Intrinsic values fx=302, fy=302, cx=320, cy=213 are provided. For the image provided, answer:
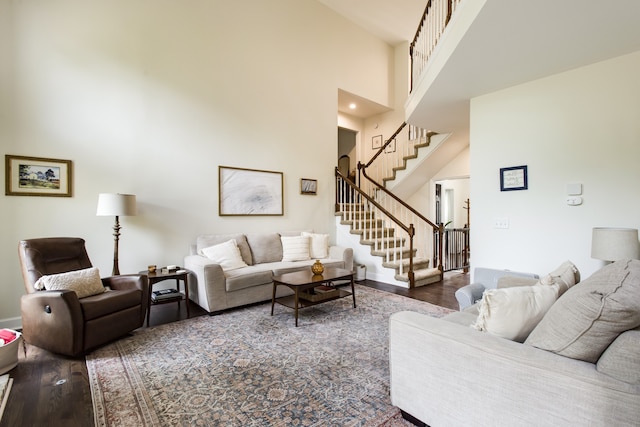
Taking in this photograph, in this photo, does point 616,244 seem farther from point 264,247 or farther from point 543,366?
point 264,247

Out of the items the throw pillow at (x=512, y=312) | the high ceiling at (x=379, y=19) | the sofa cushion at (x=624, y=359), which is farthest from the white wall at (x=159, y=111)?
the sofa cushion at (x=624, y=359)

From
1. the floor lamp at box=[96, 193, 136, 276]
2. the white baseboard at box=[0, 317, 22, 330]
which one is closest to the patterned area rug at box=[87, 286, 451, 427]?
the floor lamp at box=[96, 193, 136, 276]

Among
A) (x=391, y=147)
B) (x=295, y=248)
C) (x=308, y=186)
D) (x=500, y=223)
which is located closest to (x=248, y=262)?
(x=295, y=248)

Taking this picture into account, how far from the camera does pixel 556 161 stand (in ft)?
10.8

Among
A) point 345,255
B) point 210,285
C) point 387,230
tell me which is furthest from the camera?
point 387,230

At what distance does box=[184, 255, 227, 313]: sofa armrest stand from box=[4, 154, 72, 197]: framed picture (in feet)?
5.64

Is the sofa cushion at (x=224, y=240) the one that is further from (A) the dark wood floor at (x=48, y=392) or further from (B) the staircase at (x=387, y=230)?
(B) the staircase at (x=387, y=230)

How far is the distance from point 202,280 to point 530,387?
3278 mm

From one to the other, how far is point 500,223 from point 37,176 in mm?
5364

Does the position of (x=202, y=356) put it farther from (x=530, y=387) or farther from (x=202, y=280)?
(x=530, y=387)

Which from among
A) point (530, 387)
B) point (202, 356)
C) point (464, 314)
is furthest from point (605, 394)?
point (202, 356)

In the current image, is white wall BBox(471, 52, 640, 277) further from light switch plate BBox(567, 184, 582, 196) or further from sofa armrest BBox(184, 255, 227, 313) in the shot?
sofa armrest BBox(184, 255, 227, 313)

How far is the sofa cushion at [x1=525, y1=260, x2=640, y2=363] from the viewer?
110 cm

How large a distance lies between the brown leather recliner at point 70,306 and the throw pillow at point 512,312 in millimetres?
2932
